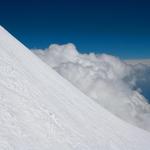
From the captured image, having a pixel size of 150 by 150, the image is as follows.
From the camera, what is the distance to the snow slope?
59.6ft

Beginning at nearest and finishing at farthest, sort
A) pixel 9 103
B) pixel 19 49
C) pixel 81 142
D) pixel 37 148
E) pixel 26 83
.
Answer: pixel 37 148, pixel 9 103, pixel 81 142, pixel 26 83, pixel 19 49

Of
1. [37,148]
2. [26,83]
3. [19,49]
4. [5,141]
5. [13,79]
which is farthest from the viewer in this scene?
[19,49]

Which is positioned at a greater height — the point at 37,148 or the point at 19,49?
the point at 19,49

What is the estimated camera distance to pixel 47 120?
21.3 metres

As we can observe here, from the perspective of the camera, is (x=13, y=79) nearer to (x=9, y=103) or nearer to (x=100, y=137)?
(x=9, y=103)

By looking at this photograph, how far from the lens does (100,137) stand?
25156 millimetres

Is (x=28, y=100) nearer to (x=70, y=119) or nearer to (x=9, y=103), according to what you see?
(x=9, y=103)

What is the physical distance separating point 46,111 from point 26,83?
357 cm

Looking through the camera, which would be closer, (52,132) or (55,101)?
(52,132)

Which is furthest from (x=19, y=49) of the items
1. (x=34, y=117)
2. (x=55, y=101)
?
(x=34, y=117)

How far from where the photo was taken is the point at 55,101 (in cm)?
2681

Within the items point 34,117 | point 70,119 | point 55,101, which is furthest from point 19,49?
point 34,117

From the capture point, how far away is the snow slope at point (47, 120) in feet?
59.6

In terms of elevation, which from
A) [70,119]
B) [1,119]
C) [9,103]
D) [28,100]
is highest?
[70,119]
